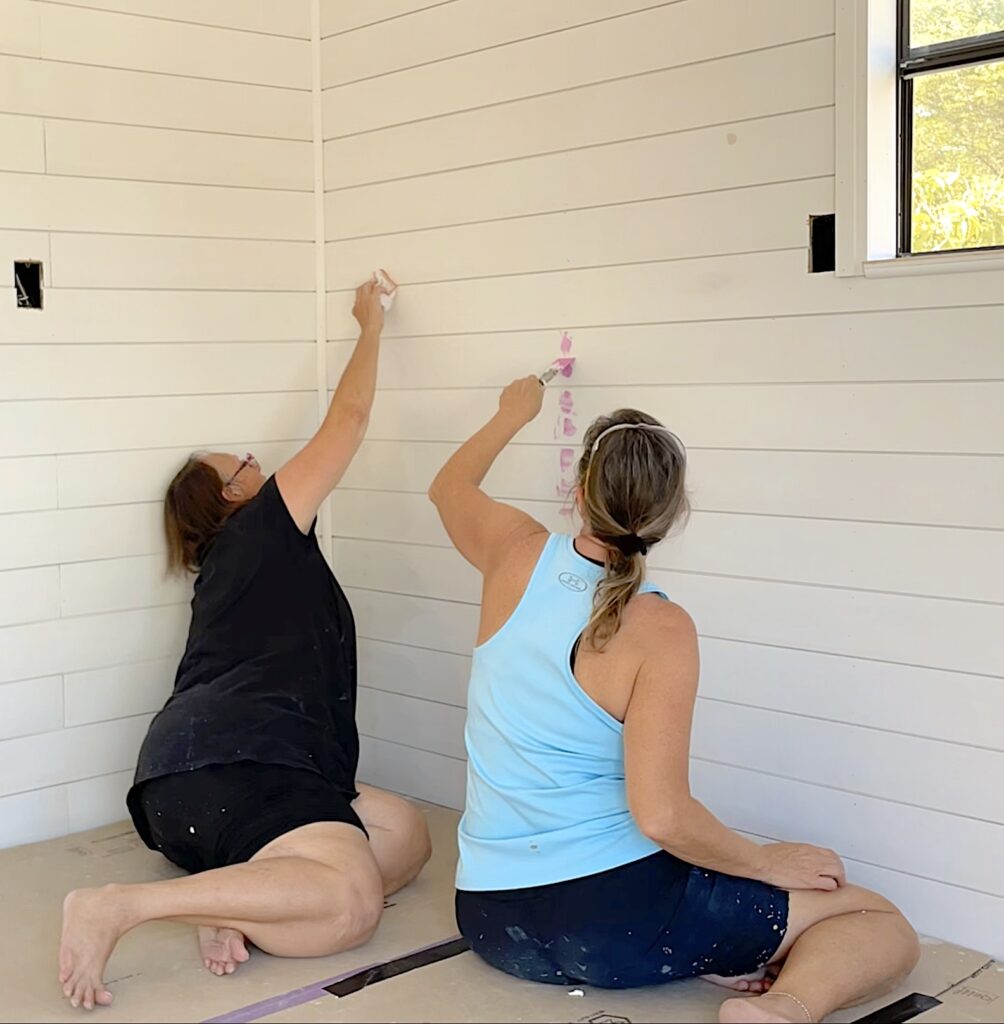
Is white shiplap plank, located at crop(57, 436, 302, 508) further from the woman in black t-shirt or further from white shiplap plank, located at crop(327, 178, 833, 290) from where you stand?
white shiplap plank, located at crop(327, 178, 833, 290)

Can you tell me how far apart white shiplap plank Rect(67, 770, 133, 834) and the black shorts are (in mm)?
523

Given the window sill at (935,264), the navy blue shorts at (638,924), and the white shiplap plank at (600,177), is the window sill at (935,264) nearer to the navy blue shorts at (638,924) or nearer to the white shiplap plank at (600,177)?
the white shiplap plank at (600,177)

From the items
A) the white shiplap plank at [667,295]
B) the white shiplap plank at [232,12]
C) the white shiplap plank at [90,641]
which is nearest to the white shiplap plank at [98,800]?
the white shiplap plank at [90,641]

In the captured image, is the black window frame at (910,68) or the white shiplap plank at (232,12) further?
the white shiplap plank at (232,12)

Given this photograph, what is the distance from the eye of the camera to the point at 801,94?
9.33 feet

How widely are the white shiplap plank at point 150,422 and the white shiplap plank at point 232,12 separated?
0.97m

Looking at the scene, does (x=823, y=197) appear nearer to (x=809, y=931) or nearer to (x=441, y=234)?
(x=441, y=234)

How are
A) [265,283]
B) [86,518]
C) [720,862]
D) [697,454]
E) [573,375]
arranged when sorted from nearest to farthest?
1. [720,862]
2. [697,454]
3. [573,375]
4. [86,518]
5. [265,283]

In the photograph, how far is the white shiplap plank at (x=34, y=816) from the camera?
11.3 feet

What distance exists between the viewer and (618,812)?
2475 mm

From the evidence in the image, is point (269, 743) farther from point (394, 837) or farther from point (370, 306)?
point (370, 306)

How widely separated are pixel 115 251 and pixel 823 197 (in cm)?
176

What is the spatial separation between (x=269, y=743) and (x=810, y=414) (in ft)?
4.42

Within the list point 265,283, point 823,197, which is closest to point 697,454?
point 823,197
